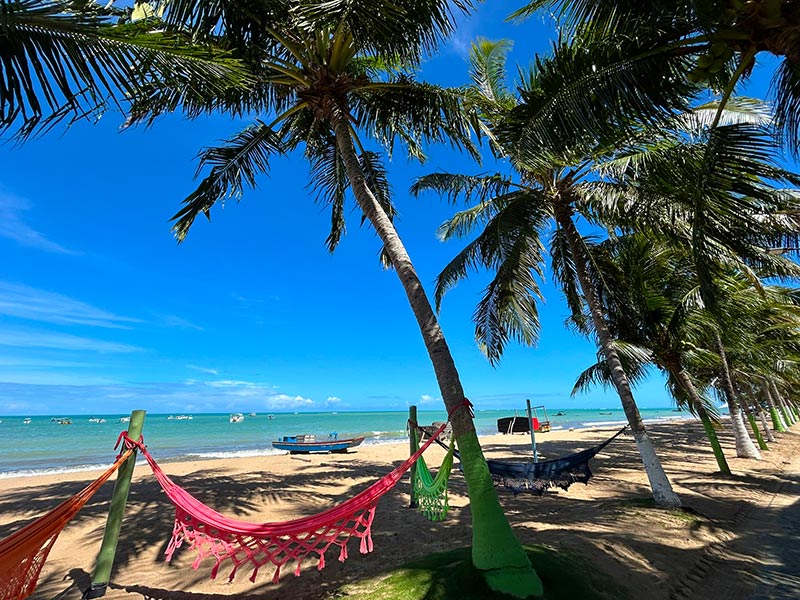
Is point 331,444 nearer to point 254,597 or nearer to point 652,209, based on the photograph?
point 254,597

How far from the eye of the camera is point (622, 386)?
4598mm

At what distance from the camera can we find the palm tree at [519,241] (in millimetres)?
4395

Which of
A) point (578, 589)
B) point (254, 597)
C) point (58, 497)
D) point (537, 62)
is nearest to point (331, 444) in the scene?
point (58, 497)

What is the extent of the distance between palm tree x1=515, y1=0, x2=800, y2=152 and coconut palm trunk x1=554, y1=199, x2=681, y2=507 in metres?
2.43

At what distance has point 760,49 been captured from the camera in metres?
2.04

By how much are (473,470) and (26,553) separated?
8.59 feet

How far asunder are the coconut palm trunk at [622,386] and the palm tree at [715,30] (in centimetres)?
243

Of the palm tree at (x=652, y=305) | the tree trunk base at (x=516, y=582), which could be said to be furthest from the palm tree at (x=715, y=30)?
the palm tree at (x=652, y=305)

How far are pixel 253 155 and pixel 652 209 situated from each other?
15.4 ft

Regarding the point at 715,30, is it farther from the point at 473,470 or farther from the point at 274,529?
the point at 274,529

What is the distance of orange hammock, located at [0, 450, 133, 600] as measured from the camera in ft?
6.68

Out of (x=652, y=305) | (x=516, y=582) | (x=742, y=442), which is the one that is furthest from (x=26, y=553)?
(x=742, y=442)

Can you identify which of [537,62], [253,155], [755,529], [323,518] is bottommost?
[755,529]

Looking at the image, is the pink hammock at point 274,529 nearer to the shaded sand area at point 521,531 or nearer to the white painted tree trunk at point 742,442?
the shaded sand area at point 521,531
